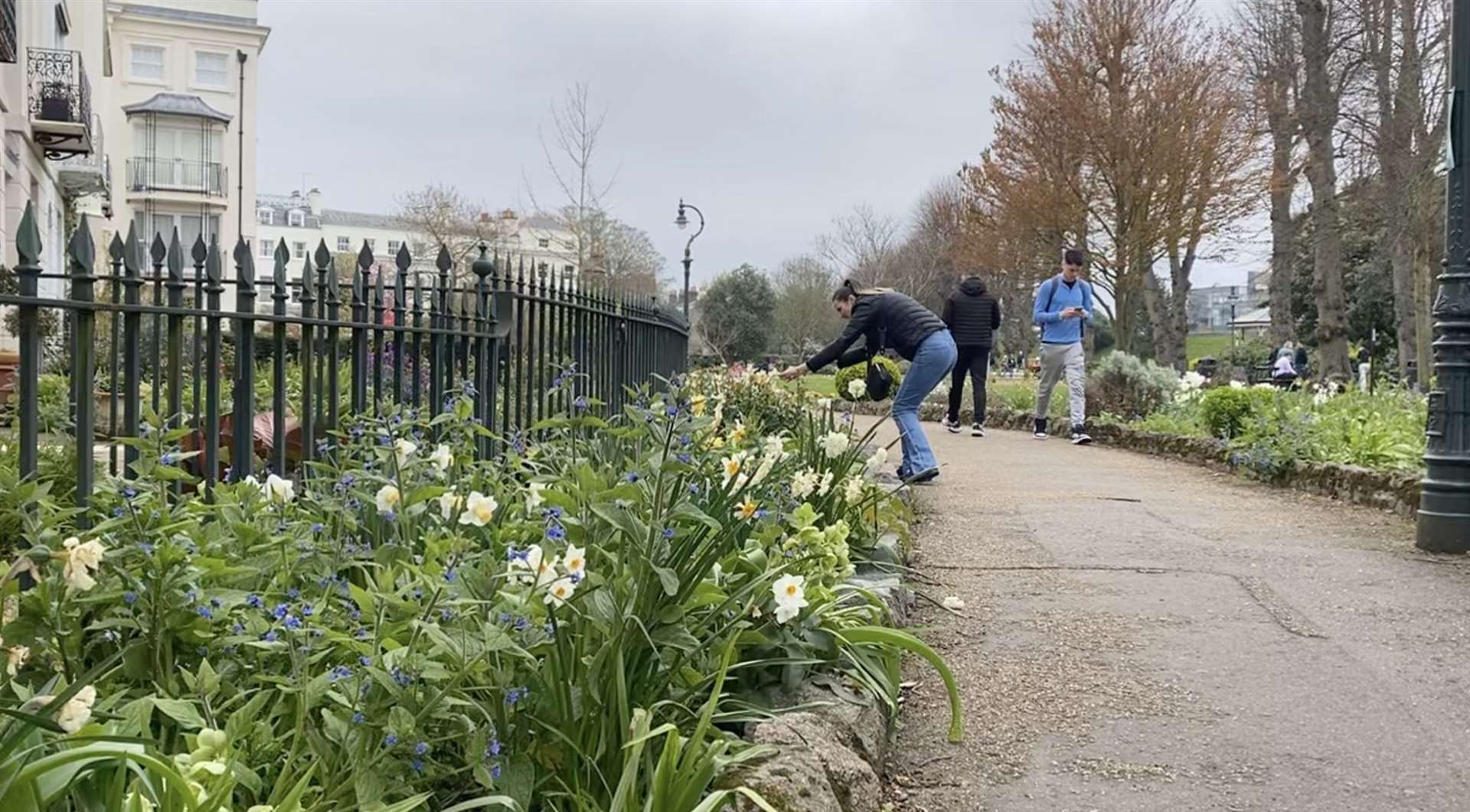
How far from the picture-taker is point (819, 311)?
4581 cm

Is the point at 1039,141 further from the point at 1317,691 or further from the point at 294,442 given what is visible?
the point at 1317,691

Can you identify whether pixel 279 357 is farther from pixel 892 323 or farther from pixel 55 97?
pixel 55 97

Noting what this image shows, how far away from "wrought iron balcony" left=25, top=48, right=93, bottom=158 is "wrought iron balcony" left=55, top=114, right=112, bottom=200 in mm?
2513

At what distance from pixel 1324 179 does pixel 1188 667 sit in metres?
20.6

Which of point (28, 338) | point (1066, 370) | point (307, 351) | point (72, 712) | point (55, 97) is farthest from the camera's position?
point (55, 97)

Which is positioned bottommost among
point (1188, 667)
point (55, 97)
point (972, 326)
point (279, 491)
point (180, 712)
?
point (1188, 667)

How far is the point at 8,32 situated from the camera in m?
13.9

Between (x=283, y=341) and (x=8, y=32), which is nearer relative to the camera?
(x=283, y=341)

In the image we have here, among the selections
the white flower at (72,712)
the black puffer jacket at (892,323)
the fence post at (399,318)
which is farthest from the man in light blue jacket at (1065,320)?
the white flower at (72,712)

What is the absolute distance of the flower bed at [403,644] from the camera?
5.61ft

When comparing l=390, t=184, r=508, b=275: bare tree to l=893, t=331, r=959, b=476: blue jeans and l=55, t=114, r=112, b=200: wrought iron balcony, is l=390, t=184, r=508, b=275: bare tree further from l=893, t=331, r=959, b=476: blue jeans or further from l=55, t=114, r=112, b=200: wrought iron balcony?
l=893, t=331, r=959, b=476: blue jeans

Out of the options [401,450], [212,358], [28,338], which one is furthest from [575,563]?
[212,358]

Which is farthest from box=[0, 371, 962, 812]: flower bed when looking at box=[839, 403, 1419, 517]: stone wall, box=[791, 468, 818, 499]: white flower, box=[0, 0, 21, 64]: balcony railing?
box=[0, 0, 21, 64]: balcony railing

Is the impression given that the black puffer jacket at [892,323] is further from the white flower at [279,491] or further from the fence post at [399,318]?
the white flower at [279,491]
